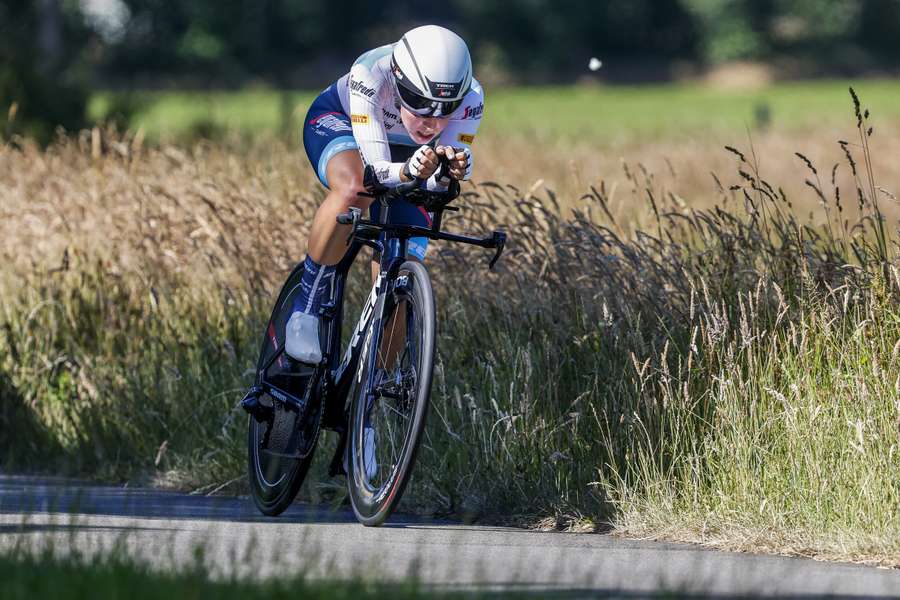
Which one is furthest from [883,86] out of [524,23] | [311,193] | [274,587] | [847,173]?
[274,587]

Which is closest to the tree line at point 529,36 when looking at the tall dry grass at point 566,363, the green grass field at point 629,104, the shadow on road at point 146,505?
the green grass field at point 629,104

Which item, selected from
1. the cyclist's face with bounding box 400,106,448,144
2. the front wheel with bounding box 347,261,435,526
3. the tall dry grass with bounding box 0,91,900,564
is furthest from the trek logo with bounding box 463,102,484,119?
the tall dry grass with bounding box 0,91,900,564

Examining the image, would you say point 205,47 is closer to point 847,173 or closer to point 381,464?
point 847,173

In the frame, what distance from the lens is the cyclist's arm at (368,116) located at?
6.83 meters

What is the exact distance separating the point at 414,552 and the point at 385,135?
171 cm

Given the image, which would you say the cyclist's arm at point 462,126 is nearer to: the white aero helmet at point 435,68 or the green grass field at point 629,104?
the white aero helmet at point 435,68

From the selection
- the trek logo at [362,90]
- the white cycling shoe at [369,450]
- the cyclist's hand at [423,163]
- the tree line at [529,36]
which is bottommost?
the white cycling shoe at [369,450]

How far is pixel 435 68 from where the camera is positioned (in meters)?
6.61

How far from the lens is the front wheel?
21.0 ft

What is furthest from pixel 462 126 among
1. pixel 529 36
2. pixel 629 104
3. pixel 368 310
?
pixel 529 36

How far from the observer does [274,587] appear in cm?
492

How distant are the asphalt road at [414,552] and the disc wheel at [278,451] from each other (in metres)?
0.12

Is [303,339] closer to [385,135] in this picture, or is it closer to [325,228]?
[325,228]

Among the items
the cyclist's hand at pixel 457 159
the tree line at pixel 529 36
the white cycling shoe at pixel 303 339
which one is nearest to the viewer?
the cyclist's hand at pixel 457 159
